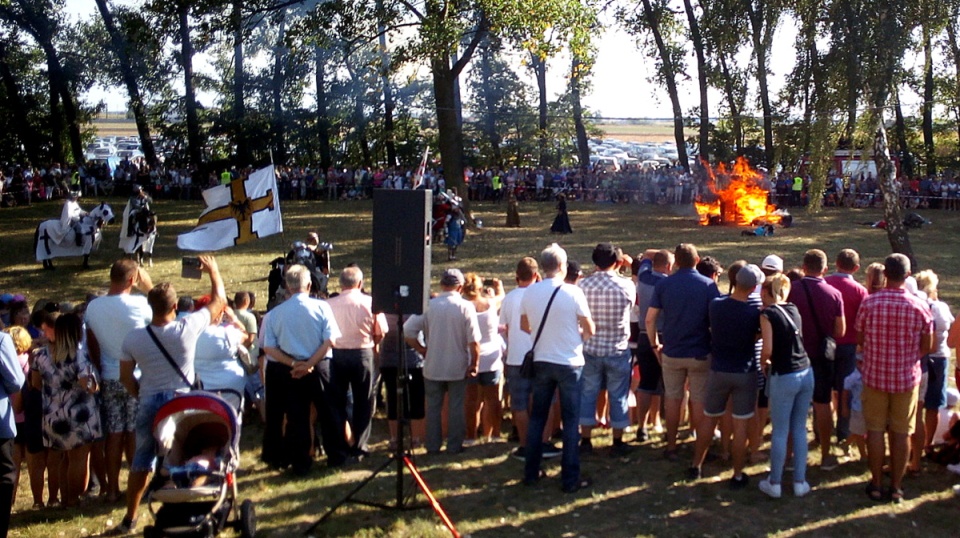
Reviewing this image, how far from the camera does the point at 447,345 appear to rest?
735cm

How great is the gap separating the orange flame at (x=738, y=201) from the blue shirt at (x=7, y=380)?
22375 millimetres

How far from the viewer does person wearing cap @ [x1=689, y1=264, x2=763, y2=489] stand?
6.39m

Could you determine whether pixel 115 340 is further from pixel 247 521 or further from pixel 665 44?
pixel 665 44

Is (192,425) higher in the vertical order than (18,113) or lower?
lower

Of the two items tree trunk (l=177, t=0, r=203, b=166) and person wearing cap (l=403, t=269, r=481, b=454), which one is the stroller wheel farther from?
tree trunk (l=177, t=0, r=203, b=166)

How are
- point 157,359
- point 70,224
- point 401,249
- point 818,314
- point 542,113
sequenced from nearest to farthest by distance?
point 157,359
point 401,249
point 818,314
point 70,224
point 542,113

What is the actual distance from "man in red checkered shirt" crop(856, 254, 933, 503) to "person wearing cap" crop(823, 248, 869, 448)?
0.67 m

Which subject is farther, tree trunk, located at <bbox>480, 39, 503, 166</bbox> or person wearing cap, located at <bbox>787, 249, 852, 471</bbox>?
tree trunk, located at <bbox>480, 39, 503, 166</bbox>

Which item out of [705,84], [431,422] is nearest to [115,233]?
[431,422]

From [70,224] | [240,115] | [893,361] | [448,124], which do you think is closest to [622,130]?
[240,115]

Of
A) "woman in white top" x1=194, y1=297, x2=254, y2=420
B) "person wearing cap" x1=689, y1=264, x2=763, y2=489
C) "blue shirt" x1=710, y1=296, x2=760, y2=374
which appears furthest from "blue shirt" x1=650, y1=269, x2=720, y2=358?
"woman in white top" x1=194, y1=297, x2=254, y2=420

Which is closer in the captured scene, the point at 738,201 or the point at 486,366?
the point at 486,366

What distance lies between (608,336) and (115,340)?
352 centimetres

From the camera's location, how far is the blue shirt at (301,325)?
6.81 metres
